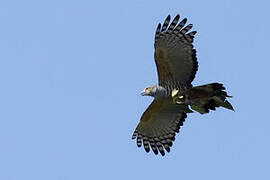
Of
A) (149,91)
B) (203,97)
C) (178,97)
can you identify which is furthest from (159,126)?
(203,97)

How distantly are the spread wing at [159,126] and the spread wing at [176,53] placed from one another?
129cm

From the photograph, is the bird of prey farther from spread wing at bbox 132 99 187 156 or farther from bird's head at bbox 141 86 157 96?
spread wing at bbox 132 99 187 156

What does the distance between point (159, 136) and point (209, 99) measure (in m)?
2.70

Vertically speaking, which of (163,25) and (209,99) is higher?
(163,25)

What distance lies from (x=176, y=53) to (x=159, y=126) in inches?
102

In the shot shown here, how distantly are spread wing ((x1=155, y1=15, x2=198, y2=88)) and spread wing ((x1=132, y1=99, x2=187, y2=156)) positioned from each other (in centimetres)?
129

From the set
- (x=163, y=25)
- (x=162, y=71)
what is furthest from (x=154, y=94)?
(x=163, y=25)

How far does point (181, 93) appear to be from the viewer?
1516cm

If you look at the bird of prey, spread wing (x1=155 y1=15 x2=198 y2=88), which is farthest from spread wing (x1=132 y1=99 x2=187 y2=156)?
spread wing (x1=155 y1=15 x2=198 y2=88)

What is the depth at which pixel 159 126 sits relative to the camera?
55.7 ft

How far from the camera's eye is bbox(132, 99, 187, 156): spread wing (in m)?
16.5

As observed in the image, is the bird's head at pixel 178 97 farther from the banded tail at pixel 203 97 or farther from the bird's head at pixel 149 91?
the bird's head at pixel 149 91

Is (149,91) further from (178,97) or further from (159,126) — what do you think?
(159,126)

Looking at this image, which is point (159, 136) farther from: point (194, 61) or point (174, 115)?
point (194, 61)
